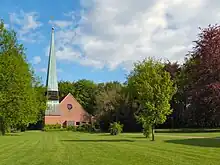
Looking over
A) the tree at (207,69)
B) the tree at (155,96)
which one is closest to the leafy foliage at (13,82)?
the tree at (155,96)

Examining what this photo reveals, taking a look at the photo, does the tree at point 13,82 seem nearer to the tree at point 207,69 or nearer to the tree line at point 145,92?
the tree line at point 145,92

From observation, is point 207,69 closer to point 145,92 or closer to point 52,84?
point 145,92

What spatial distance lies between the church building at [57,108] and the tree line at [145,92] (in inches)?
637

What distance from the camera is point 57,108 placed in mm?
97375

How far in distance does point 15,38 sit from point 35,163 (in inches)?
1485

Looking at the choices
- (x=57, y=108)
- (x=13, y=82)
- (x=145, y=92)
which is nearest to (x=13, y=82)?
(x=13, y=82)

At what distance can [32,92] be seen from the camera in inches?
2137

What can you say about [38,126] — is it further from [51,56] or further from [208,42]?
[208,42]

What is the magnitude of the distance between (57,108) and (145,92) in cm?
6533

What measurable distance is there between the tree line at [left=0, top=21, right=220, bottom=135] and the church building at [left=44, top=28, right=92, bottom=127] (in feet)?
53.1

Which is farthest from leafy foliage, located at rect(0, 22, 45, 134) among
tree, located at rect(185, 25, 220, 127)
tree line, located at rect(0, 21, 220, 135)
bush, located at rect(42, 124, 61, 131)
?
bush, located at rect(42, 124, 61, 131)

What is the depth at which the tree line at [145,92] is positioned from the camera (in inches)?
1358

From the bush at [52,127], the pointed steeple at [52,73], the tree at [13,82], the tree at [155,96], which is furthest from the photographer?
the pointed steeple at [52,73]

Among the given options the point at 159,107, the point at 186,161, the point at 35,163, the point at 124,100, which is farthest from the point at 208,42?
the point at 124,100
